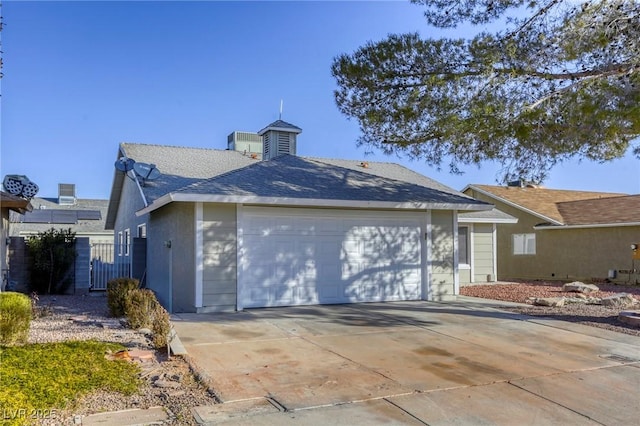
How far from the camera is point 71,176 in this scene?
3102 centimetres

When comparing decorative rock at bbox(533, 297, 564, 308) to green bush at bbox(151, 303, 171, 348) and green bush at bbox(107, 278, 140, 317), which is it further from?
green bush at bbox(107, 278, 140, 317)

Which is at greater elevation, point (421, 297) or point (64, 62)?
A: point (64, 62)

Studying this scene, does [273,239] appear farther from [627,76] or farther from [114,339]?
[627,76]

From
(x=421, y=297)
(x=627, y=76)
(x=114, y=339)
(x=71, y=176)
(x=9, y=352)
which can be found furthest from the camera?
(x=71, y=176)

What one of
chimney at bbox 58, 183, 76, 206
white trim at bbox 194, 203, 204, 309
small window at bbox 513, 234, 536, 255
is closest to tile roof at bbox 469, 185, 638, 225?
small window at bbox 513, 234, 536, 255

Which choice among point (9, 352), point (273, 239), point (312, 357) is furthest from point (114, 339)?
point (273, 239)

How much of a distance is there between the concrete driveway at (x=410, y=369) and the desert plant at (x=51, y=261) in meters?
6.99

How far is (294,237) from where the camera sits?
11.5 meters

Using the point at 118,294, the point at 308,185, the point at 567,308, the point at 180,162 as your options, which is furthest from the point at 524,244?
the point at 118,294

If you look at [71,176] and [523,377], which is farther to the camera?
[71,176]

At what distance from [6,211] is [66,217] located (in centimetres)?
669

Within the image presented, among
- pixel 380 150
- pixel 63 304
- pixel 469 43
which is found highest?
pixel 469 43

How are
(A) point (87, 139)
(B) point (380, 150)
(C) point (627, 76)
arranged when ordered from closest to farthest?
(C) point (627, 76) → (B) point (380, 150) → (A) point (87, 139)

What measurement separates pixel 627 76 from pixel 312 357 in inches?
290
